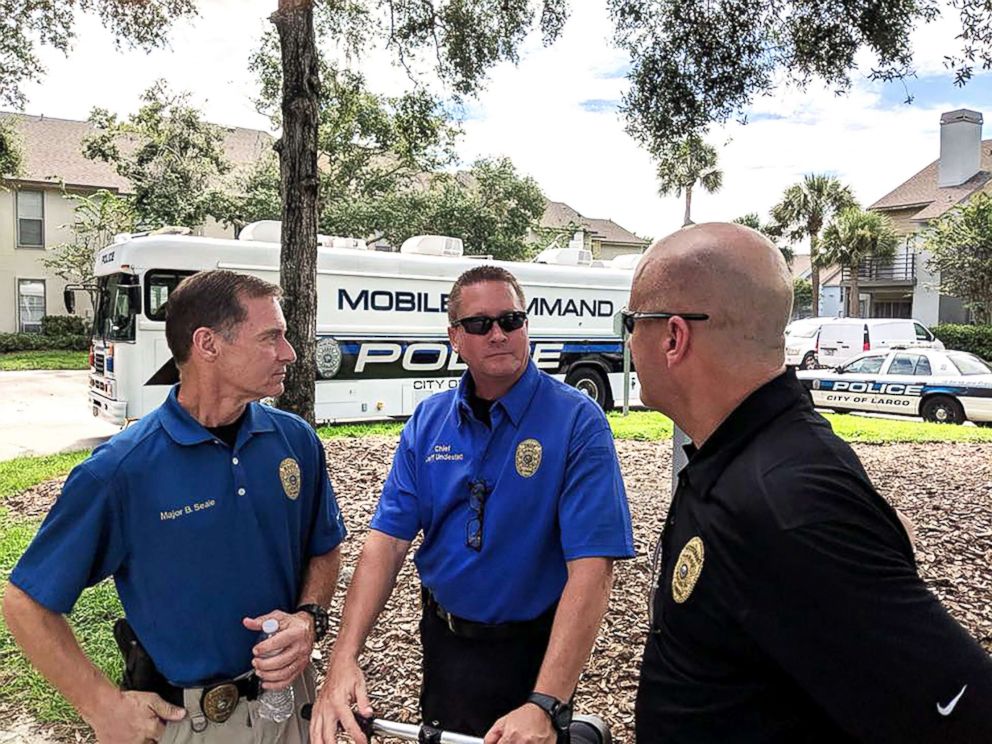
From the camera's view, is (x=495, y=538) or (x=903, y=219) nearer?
(x=495, y=538)

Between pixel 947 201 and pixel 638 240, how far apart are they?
66.0ft

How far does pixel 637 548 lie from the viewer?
5.72 meters

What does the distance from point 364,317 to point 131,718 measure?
11452mm

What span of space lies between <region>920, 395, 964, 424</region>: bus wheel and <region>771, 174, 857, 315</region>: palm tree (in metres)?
31.0

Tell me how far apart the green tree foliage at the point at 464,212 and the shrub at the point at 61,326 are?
35.9 ft

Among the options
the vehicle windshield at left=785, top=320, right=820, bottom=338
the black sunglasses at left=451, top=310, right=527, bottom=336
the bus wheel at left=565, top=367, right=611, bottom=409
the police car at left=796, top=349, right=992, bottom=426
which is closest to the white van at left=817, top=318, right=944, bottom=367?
the vehicle windshield at left=785, top=320, right=820, bottom=338

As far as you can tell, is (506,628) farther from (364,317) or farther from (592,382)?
(592,382)

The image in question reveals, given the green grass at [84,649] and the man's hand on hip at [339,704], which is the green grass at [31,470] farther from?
the man's hand on hip at [339,704]

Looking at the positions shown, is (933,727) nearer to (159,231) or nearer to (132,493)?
(132,493)

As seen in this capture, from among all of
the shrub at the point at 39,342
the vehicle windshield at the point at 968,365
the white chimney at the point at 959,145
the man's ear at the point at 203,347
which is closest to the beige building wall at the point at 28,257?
the shrub at the point at 39,342

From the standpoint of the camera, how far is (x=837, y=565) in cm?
120

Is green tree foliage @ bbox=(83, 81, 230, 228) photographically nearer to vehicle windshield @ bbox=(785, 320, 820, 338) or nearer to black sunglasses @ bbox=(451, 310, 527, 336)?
vehicle windshield @ bbox=(785, 320, 820, 338)

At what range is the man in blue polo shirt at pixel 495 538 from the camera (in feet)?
7.22

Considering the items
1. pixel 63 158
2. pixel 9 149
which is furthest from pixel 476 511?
pixel 63 158
